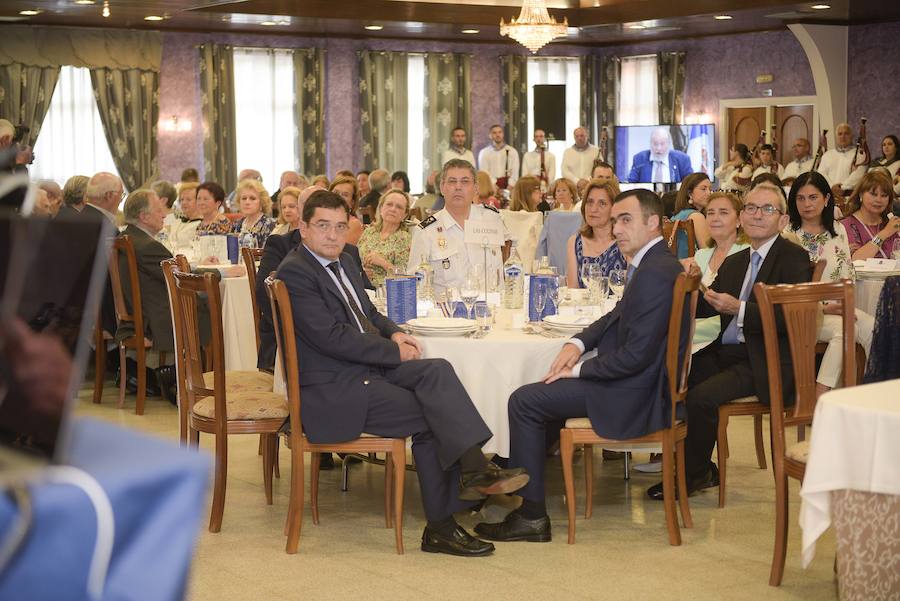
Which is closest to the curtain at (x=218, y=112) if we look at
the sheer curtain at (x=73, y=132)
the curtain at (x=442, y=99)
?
the sheer curtain at (x=73, y=132)

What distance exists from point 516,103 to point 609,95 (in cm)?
151

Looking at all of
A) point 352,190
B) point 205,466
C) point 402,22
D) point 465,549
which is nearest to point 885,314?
point 465,549

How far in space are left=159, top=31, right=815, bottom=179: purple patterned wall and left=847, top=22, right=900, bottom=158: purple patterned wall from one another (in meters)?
0.77

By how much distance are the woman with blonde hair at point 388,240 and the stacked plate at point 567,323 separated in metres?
2.33

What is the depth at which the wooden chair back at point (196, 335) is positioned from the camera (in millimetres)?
4316

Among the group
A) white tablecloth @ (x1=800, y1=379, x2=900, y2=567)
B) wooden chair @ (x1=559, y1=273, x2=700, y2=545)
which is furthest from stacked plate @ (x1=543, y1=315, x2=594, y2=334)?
white tablecloth @ (x1=800, y1=379, x2=900, y2=567)

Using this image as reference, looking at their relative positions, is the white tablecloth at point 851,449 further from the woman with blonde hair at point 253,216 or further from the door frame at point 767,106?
the door frame at point 767,106

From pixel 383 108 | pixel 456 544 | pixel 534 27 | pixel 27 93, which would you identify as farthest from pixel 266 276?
pixel 383 108

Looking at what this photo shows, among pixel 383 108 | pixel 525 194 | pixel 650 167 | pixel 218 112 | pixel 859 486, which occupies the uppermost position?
pixel 383 108

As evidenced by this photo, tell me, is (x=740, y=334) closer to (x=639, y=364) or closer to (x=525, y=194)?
(x=639, y=364)

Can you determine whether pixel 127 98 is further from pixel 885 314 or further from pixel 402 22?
pixel 885 314

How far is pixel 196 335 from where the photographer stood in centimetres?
456

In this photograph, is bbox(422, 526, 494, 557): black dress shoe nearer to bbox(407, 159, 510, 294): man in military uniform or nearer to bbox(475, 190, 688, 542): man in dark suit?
bbox(475, 190, 688, 542): man in dark suit

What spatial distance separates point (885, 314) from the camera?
3590 millimetres
